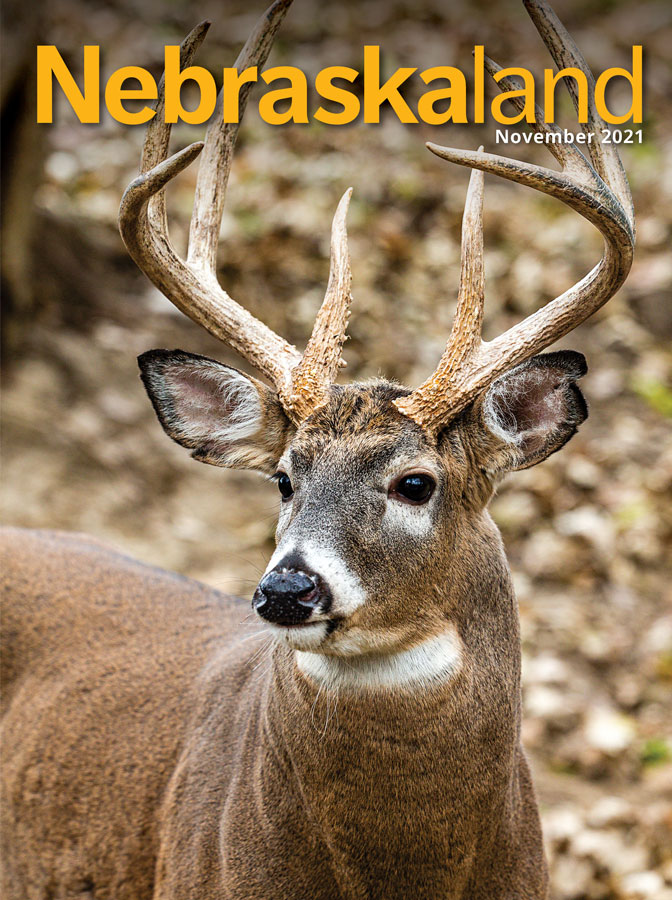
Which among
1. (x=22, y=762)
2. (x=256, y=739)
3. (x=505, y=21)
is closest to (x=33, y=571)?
(x=22, y=762)

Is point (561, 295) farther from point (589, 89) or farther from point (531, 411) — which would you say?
point (589, 89)

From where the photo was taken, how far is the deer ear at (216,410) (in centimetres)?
333

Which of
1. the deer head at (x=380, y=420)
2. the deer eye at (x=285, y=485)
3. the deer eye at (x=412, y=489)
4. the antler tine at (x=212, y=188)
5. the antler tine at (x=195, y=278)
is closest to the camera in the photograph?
the deer head at (x=380, y=420)

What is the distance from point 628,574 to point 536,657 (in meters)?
0.94

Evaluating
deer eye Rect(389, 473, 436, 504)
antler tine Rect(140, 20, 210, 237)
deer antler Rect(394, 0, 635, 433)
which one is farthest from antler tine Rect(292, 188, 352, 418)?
antler tine Rect(140, 20, 210, 237)

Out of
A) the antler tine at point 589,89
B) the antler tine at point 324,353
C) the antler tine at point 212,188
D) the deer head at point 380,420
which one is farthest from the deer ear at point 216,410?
the antler tine at point 589,89

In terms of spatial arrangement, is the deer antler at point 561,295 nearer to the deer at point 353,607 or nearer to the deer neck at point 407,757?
the deer at point 353,607

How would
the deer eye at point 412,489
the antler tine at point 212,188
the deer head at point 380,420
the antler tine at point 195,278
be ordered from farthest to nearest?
1. the antler tine at point 212,188
2. the antler tine at point 195,278
3. the deer eye at point 412,489
4. the deer head at point 380,420

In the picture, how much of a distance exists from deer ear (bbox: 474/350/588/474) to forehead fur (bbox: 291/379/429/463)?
0.23 meters

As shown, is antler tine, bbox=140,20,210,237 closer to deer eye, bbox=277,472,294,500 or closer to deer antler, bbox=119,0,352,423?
deer antler, bbox=119,0,352,423

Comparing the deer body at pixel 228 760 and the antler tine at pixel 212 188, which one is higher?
the antler tine at pixel 212 188

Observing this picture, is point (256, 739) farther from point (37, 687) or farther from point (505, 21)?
point (505, 21)

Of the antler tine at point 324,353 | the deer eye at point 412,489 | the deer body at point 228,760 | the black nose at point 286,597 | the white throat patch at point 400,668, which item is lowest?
the deer body at point 228,760

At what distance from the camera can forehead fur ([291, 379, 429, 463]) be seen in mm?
2977
